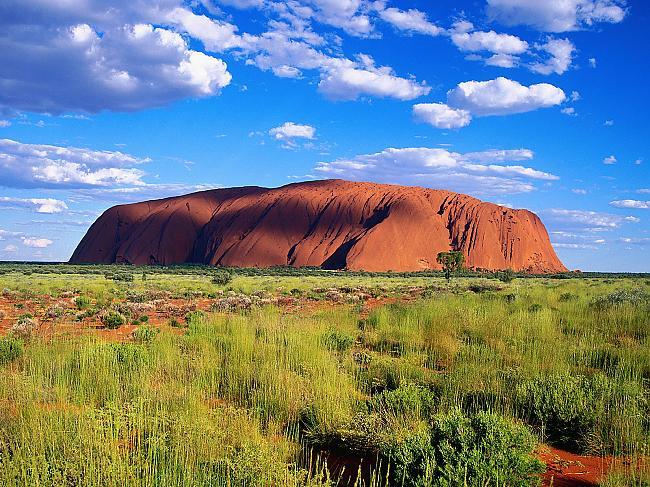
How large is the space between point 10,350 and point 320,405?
497cm

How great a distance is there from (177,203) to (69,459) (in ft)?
362

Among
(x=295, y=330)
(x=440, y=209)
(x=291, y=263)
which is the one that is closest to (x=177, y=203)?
(x=291, y=263)

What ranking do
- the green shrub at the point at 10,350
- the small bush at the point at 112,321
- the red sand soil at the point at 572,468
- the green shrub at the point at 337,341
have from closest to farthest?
the red sand soil at the point at 572,468
the green shrub at the point at 10,350
the green shrub at the point at 337,341
the small bush at the point at 112,321

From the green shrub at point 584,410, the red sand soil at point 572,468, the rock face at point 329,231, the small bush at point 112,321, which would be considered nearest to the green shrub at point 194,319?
the small bush at point 112,321

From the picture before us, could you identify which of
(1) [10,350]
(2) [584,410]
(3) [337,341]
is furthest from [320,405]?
(1) [10,350]

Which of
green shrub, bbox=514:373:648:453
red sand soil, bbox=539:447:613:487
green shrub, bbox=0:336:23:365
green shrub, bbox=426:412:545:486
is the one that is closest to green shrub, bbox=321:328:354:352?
green shrub, bbox=514:373:648:453

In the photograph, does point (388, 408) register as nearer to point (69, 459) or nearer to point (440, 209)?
point (69, 459)

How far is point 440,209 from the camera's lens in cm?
9781

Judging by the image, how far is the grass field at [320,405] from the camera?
3600 millimetres

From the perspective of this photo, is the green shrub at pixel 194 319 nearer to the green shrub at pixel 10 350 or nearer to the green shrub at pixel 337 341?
the green shrub at pixel 337 341

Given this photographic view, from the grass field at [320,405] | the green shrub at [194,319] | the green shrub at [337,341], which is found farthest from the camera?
the green shrub at [194,319]

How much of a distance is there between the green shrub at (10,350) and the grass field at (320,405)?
0.04m

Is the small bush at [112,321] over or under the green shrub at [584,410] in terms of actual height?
under

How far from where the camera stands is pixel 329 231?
300 feet
